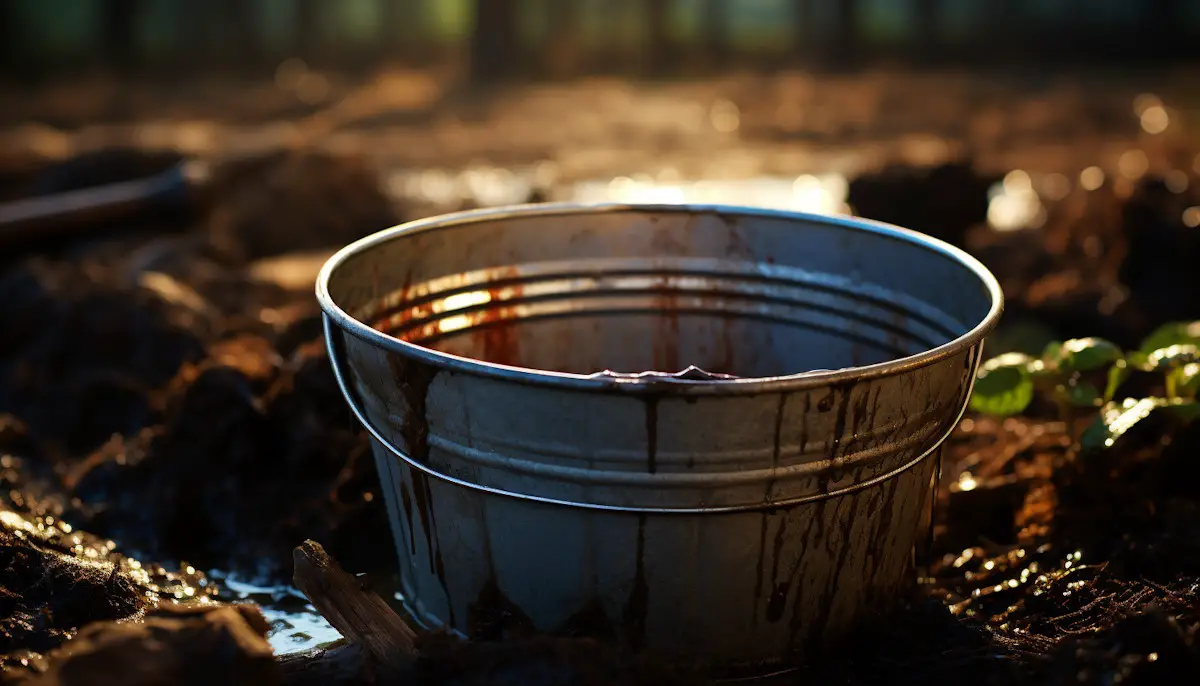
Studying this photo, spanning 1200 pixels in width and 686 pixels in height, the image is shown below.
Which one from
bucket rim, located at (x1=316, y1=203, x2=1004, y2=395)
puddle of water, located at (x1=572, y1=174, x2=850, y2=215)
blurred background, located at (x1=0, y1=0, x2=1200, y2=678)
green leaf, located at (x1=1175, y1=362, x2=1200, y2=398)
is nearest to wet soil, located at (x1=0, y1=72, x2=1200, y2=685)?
blurred background, located at (x1=0, y1=0, x2=1200, y2=678)

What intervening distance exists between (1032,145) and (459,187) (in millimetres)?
4754

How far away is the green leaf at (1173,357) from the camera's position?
315 cm

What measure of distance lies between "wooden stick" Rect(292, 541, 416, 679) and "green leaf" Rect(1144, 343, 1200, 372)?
2.10 meters

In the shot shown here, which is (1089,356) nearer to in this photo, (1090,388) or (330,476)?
(1090,388)

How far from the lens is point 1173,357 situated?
10.3ft

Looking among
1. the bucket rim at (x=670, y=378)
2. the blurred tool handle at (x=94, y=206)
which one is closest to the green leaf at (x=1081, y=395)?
the bucket rim at (x=670, y=378)

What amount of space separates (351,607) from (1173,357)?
2.22 m

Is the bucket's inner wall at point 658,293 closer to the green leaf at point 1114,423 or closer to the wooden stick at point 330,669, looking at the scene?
the green leaf at point 1114,423

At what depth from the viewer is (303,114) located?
1130 centimetres

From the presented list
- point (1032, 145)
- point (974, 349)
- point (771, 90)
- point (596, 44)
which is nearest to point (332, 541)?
point (974, 349)

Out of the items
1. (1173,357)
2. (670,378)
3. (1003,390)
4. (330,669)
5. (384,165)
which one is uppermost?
(670,378)

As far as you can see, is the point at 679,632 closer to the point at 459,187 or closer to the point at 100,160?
the point at 100,160

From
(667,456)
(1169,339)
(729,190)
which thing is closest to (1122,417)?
(1169,339)

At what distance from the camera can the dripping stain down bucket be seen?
7.43 feet
